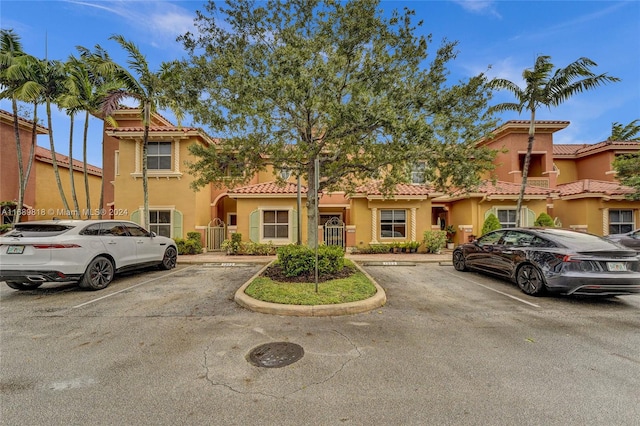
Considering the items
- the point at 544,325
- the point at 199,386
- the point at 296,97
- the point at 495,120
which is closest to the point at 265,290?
the point at 199,386

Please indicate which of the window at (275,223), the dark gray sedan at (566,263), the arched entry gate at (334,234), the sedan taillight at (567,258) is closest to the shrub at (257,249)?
the window at (275,223)

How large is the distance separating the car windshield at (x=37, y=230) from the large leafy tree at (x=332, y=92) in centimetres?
357

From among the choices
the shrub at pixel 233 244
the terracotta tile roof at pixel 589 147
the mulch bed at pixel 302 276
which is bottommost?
the mulch bed at pixel 302 276

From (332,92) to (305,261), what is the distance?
4.07 m

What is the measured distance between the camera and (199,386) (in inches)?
118

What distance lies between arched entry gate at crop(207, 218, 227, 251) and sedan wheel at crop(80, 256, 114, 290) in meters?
7.99

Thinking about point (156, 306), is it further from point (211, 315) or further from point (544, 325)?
point (544, 325)

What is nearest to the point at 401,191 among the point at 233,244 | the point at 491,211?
the point at 491,211

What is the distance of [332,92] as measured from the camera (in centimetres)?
632

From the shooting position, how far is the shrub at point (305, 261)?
7.53m

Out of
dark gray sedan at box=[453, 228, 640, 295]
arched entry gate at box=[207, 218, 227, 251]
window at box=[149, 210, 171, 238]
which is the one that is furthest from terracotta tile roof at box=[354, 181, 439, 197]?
window at box=[149, 210, 171, 238]

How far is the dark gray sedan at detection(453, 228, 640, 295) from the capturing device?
577 cm

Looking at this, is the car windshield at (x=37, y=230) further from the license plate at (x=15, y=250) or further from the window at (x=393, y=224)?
the window at (x=393, y=224)

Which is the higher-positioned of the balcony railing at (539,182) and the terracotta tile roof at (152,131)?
the terracotta tile roof at (152,131)
